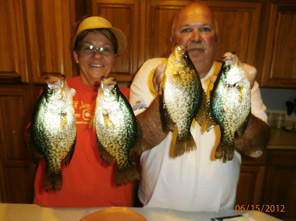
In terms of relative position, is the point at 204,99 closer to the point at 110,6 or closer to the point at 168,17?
the point at 168,17

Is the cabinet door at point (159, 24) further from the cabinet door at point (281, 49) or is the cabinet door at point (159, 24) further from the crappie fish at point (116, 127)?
the crappie fish at point (116, 127)

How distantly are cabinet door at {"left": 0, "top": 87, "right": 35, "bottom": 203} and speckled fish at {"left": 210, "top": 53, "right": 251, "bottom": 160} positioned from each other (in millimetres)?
2654

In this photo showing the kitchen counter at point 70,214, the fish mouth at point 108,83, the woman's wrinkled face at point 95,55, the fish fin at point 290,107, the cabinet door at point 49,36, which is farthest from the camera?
the fish fin at point 290,107

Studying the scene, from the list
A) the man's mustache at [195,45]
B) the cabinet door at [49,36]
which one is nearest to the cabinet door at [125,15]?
the cabinet door at [49,36]

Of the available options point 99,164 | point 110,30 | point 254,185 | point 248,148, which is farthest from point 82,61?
point 254,185

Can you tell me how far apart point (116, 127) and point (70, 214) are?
719 mm

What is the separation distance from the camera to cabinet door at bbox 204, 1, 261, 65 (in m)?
2.77

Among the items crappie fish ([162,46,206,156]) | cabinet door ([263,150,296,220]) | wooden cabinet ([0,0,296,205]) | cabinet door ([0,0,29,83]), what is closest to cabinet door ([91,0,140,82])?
wooden cabinet ([0,0,296,205])

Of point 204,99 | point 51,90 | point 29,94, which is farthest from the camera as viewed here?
point 29,94

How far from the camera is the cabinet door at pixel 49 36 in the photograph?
2.44 m

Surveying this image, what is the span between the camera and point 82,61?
4.98ft

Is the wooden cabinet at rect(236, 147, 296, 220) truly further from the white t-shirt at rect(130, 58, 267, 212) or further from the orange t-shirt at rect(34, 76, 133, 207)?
the orange t-shirt at rect(34, 76, 133, 207)

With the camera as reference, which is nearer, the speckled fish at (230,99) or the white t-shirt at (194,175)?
the speckled fish at (230,99)

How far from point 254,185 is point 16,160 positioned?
349 centimetres
